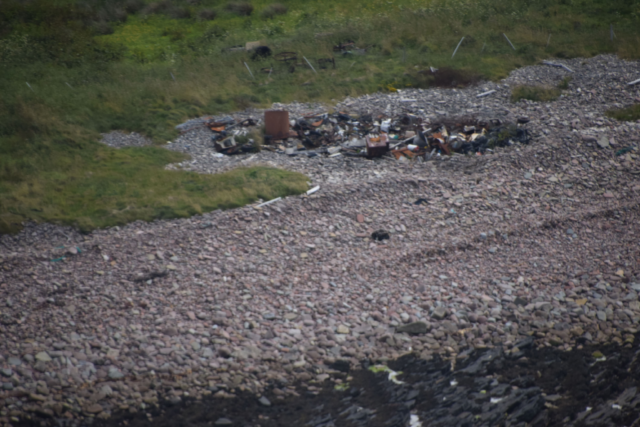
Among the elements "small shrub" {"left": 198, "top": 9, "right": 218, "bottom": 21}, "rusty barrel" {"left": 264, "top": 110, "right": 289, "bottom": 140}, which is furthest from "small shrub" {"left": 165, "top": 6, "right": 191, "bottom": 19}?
"rusty barrel" {"left": 264, "top": 110, "right": 289, "bottom": 140}

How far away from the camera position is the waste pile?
1370cm

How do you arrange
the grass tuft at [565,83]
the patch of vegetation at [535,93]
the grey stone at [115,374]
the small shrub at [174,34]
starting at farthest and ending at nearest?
the small shrub at [174,34] < the grass tuft at [565,83] < the patch of vegetation at [535,93] < the grey stone at [115,374]

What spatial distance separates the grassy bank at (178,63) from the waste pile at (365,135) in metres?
2.22

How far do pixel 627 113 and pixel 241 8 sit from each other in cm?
2258

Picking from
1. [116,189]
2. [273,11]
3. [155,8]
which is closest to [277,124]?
[116,189]

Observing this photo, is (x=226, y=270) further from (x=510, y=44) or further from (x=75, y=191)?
(x=510, y=44)

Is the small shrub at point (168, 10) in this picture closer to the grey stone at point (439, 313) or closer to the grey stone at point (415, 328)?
the grey stone at point (439, 313)

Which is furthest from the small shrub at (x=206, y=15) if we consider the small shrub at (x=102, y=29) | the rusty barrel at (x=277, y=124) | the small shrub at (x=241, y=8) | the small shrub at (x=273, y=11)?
the rusty barrel at (x=277, y=124)

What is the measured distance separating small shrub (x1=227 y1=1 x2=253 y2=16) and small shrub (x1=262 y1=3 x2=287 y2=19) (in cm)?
100

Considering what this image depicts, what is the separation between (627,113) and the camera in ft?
49.5

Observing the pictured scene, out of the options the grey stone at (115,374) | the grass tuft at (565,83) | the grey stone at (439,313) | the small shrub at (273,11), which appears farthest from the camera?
the small shrub at (273,11)

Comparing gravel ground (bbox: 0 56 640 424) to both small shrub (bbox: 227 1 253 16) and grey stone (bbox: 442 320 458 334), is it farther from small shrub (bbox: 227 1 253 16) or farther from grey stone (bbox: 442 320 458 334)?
small shrub (bbox: 227 1 253 16)

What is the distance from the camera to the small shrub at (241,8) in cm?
2805

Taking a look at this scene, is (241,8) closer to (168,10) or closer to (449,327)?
(168,10)
